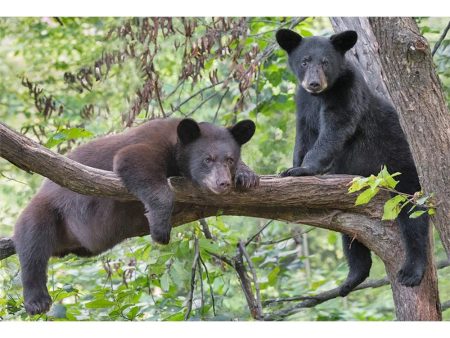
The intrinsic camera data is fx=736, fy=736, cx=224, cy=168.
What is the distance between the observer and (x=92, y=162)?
13.8ft

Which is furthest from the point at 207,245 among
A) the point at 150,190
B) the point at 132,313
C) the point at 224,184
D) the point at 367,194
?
the point at 367,194

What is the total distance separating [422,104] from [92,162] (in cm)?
185

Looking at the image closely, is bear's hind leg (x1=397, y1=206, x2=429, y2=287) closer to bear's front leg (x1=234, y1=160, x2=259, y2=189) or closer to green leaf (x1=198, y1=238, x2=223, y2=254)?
bear's front leg (x1=234, y1=160, x2=259, y2=189)

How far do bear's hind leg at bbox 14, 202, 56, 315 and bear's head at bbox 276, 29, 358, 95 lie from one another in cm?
181

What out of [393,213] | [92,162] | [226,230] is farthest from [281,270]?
[393,213]

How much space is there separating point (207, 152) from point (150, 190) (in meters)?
0.50

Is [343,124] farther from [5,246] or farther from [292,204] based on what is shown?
[5,246]

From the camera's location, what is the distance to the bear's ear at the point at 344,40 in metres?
4.79

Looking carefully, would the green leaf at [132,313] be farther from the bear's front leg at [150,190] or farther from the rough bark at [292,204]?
the bear's front leg at [150,190]

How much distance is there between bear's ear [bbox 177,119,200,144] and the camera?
13.2 feet

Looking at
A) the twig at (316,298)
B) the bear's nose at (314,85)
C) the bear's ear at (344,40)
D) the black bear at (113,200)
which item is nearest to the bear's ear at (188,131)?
the black bear at (113,200)

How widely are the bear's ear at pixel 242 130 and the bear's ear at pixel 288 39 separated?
0.96 metres
